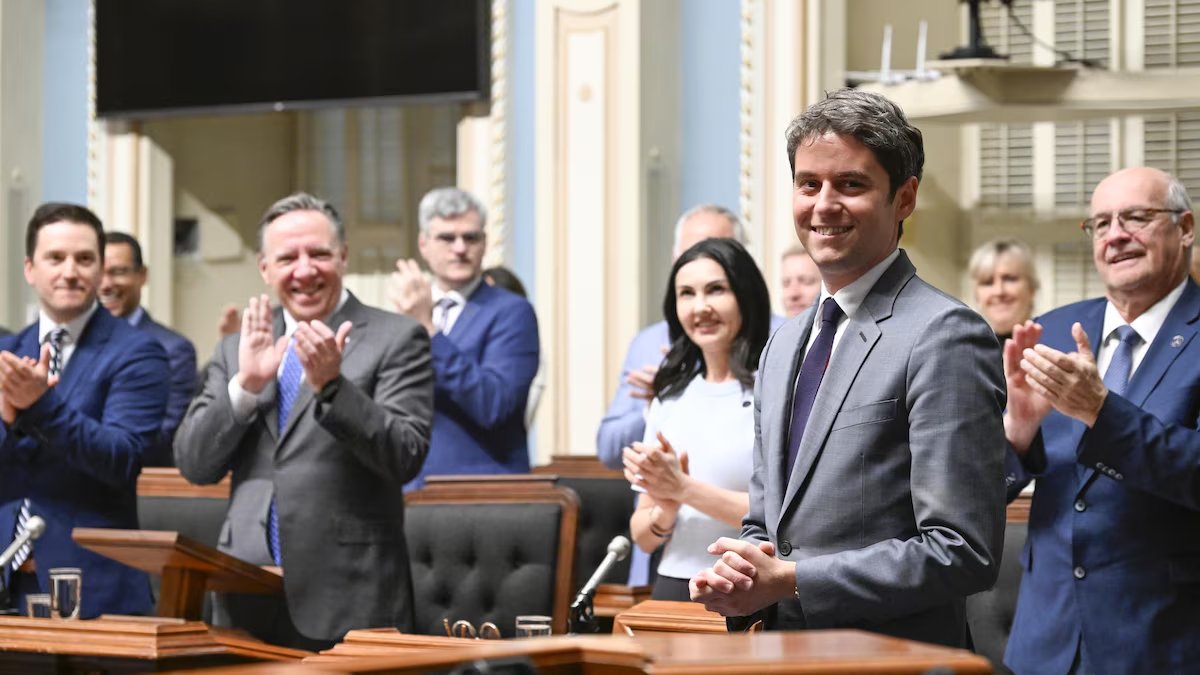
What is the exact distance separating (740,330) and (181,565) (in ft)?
4.10

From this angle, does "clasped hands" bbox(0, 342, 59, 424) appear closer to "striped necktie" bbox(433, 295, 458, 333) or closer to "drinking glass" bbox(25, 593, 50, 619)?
"drinking glass" bbox(25, 593, 50, 619)

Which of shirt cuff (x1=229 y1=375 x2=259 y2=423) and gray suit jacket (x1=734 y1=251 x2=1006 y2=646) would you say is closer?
gray suit jacket (x1=734 y1=251 x2=1006 y2=646)

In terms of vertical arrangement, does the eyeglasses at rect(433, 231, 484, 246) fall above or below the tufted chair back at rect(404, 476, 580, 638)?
above

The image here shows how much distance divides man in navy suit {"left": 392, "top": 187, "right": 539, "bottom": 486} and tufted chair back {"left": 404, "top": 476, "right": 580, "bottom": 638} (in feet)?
1.52

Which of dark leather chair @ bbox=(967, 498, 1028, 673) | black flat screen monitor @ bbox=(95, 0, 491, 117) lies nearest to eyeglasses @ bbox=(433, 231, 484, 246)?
dark leather chair @ bbox=(967, 498, 1028, 673)

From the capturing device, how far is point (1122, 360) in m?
3.18

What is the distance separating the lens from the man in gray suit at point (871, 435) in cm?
214

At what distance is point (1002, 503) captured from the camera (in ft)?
7.20

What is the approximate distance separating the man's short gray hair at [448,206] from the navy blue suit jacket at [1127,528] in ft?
6.91

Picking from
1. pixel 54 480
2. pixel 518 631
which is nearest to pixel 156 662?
pixel 518 631

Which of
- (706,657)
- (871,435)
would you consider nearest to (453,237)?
(871,435)

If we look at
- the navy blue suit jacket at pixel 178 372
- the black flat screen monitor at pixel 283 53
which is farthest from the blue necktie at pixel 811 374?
the black flat screen monitor at pixel 283 53

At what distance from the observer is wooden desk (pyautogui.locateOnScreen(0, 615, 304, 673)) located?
2.92 meters

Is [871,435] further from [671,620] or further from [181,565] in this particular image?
[181,565]
